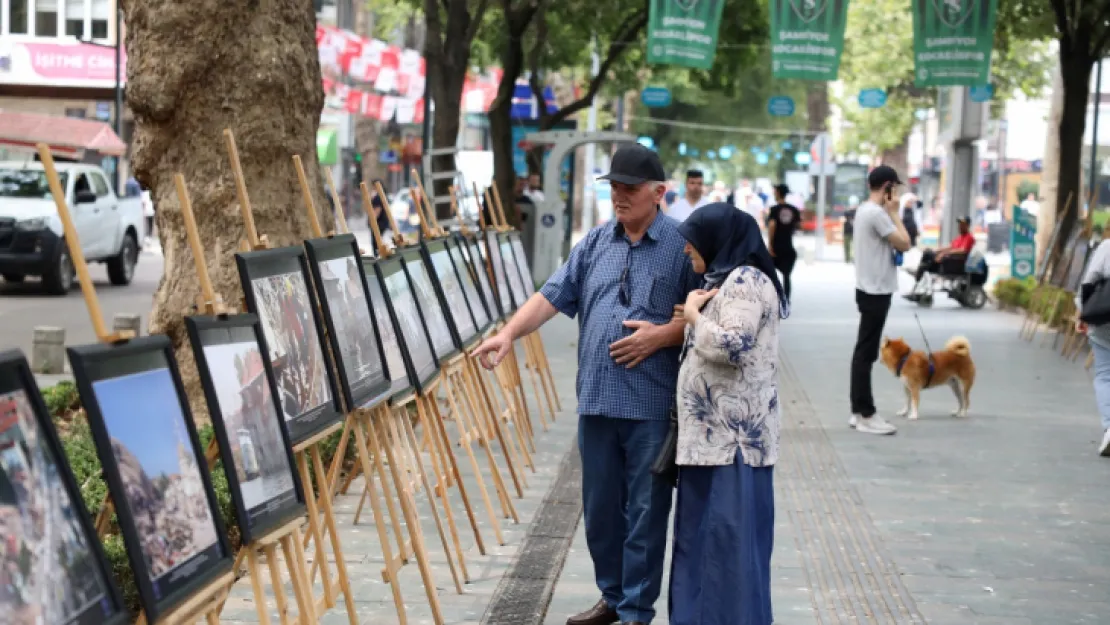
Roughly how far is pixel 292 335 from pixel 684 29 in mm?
17716

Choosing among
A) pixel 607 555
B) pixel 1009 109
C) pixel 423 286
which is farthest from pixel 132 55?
pixel 1009 109

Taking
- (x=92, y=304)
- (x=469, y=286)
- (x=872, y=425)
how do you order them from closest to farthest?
(x=92, y=304) < (x=469, y=286) < (x=872, y=425)

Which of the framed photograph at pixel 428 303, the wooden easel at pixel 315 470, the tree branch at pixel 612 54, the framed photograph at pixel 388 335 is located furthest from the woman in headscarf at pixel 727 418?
the tree branch at pixel 612 54

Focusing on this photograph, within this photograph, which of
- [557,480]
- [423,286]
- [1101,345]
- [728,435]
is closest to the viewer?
[728,435]

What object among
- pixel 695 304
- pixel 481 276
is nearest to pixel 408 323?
pixel 695 304

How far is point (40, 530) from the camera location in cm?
340

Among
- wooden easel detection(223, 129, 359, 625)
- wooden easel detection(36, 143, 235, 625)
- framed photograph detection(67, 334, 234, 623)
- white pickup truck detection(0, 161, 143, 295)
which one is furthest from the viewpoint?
white pickup truck detection(0, 161, 143, 295)

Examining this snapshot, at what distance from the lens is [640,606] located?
6410mm

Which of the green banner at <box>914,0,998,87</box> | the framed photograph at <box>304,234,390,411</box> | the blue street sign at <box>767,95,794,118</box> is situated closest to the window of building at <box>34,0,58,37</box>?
the blue street sign at <box>767,95,794,118</box>

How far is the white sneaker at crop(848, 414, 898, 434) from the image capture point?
12.5 meters

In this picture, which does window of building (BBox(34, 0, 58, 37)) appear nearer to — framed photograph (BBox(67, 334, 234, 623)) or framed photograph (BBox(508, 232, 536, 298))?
framed photograph (BBox(508, 232, 536, 298))

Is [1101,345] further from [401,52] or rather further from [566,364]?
[401,52]

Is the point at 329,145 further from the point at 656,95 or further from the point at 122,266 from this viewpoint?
the point at 122,266

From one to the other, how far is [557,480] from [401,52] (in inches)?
1234
